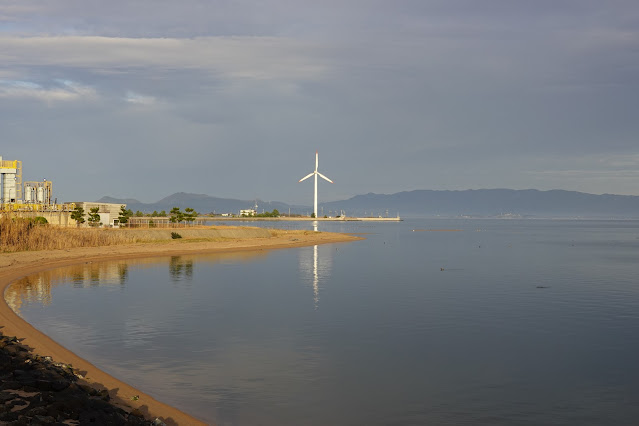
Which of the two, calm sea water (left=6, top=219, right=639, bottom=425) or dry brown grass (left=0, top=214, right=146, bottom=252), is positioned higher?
dry brown grass (left=0, top=214, right=146, bottom=252)

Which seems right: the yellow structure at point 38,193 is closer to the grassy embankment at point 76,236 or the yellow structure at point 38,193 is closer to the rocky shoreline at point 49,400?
the grassy embankment at point 76,236

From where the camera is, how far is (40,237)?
201 feet

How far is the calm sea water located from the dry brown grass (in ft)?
40.8

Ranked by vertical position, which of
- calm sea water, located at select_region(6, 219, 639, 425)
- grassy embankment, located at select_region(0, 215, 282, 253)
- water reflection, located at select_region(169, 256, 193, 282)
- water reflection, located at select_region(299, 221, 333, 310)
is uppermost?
grassy embankment, located at select_region(0, 215, 282, 253)

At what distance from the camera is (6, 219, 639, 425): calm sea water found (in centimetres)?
1709

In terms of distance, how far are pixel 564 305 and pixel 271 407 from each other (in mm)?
25806

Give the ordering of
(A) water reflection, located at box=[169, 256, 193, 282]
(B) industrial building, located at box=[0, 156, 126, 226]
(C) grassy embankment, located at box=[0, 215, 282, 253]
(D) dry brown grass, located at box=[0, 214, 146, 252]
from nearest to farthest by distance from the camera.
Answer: (A) water reflection, located at box=[169, 256, 193, 282] < (D) dry brown grass, located at box=[0, 214, 146, 252] < (C) grassy embankment, located at box=[0, 215, 282, 253] < (B) industrial building, located at box=[0, 156, 126, 226]

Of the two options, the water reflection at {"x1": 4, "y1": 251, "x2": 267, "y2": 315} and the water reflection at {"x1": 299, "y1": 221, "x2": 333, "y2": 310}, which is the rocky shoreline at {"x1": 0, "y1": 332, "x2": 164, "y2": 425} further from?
the water reflection at {"x1": 299, "y1": 221, "x2": 333, "y2": 310}

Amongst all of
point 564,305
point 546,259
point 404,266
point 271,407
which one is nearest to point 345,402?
point 271,407

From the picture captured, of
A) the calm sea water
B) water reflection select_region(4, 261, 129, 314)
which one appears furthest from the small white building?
the calm sea water

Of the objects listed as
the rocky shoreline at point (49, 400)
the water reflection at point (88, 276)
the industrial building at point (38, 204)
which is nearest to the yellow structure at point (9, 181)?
the industrial building at point (38, 204)

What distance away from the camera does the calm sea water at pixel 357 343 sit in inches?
673

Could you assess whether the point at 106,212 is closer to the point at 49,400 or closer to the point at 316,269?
the point at 316,269

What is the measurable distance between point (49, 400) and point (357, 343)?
14169 millimetres
